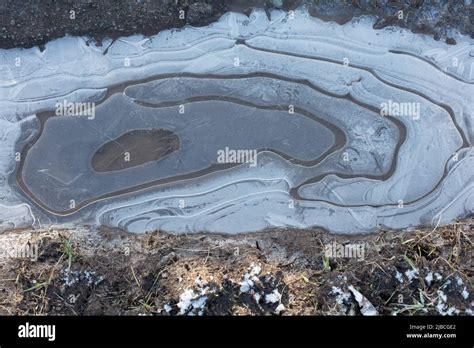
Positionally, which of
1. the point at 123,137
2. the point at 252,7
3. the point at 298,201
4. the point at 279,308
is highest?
the point at 252,7

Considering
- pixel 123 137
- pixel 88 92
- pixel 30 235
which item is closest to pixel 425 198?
pixel 123 137

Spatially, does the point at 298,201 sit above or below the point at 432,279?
above

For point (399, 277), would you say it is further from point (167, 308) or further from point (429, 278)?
point (167, 308)

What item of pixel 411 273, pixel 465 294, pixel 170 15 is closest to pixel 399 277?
pixel 411 273

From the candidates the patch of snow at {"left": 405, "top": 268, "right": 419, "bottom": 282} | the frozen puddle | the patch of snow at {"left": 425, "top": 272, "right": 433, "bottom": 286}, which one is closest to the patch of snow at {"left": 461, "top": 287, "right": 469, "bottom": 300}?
the patch of snow at {"left": 425, "top": 272, "right": 433, "bottom": 286}

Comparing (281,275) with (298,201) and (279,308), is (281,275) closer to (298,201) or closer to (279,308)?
(279,308)

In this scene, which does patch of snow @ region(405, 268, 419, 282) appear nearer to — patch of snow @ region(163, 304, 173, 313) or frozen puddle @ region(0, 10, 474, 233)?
frozen puddle @ region(0, 10, 474, 233)

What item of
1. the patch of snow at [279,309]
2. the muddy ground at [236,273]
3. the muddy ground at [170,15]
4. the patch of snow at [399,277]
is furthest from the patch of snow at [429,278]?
the muddy ground at [170,15]
